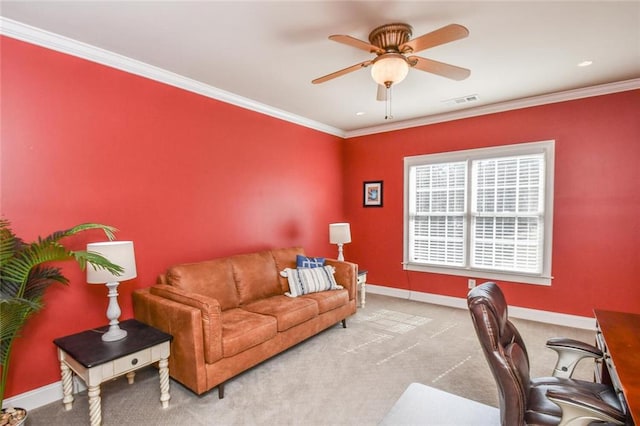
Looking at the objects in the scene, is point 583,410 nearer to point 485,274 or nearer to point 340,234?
point 485,274

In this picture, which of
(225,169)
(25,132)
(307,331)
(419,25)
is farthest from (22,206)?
(419,25)

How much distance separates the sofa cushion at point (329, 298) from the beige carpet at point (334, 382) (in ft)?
1.10

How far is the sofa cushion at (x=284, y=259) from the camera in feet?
12.3

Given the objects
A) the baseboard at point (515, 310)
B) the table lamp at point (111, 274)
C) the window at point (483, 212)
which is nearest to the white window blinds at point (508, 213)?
the window at point (483, 212)

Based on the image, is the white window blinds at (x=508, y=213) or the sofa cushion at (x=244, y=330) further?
the white window blinds at (x=508, y=213)

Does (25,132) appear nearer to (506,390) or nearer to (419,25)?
(419,25)

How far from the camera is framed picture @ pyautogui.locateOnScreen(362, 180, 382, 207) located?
5.21 meters

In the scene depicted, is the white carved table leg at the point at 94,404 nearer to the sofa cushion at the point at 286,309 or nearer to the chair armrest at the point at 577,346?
the sofa cushion at the point at 286,309

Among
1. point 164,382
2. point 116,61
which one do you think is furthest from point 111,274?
point 116,61

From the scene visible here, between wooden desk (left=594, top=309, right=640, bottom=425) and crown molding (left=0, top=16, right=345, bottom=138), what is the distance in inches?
150

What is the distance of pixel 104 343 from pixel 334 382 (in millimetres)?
1760

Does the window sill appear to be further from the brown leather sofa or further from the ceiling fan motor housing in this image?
the ceiling fan motor housing

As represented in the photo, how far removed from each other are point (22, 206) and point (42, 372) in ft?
4.10

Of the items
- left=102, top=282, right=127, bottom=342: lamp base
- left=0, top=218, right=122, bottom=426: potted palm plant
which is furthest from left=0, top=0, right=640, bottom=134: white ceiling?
left=102, top=282, right=127, bottom=342: lamp base
